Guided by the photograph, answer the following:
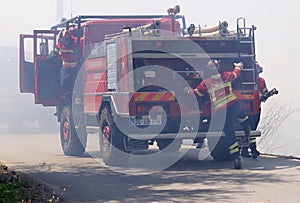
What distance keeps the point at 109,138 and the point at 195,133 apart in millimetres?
1621

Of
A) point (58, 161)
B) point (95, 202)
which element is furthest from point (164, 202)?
point (58, 161)

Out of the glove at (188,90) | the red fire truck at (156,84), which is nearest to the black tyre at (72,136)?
the red fire truck at (156,84)

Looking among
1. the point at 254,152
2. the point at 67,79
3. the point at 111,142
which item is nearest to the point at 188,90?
the point at 111,142

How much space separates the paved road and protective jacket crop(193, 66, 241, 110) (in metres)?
1.16

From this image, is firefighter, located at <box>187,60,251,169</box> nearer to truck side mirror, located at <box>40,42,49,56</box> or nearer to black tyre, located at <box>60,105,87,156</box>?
black tyre, located at <box>60,105,87,156</box>

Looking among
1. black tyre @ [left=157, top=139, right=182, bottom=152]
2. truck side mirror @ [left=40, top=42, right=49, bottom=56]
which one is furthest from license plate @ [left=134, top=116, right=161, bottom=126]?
truck side mirror @ [left=40, top=42, right=49, bottom=56]

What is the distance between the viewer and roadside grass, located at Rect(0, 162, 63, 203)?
732 cm

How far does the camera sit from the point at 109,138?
36.1 feet

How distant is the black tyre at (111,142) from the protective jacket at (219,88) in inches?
64.3

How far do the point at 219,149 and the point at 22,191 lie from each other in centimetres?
447

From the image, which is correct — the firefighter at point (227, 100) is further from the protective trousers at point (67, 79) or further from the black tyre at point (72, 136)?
the black tyre at point (72, 136)

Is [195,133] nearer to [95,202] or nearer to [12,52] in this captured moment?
[95,202]

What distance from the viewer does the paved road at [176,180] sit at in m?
7.56

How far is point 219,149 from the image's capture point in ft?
36.7
